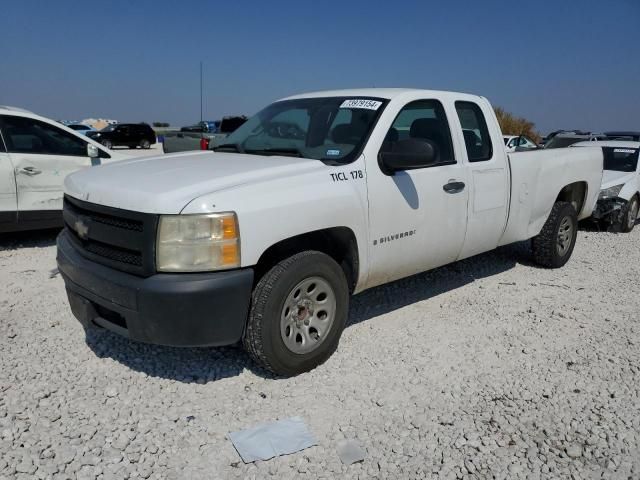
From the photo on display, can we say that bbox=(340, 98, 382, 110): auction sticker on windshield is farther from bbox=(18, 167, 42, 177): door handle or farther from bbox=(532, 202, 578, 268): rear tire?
bbox=(18, 167, 42, 177): door handle

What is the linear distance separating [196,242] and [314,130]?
1.60 m

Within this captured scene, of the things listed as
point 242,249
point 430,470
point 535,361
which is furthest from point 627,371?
point 242,249

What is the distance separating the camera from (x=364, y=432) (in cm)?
285

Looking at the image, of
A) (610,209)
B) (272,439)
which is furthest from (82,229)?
(610,209)

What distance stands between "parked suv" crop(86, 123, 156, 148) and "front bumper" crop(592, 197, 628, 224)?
27777mm

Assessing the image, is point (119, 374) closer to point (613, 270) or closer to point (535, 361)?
point (535, 361)

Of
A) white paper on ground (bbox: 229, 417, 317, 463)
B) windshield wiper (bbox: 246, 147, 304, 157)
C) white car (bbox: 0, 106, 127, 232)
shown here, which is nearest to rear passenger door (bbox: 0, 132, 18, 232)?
white car (bbox: 0, 106, 127, 232)

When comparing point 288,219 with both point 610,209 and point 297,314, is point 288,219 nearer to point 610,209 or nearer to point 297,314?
point 297,314

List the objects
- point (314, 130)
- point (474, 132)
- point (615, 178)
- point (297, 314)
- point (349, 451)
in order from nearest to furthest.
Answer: point (349, 451)
point (297, 314)
point (314, 130)
point (474, 132)
point (615, 178)

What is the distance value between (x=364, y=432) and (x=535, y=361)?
5.09ft

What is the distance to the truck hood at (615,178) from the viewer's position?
8547 millimetres

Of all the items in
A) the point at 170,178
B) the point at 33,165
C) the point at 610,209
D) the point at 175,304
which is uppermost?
the point at 170,178

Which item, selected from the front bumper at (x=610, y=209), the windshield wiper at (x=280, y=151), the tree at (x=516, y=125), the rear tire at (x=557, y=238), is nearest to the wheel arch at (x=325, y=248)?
the windshield wiper at (x=280, y=151)

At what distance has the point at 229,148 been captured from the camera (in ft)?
14.1
